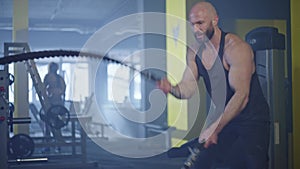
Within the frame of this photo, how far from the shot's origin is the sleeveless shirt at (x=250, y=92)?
3.14m

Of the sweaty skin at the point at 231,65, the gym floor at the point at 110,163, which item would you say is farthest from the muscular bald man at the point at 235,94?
the gym floor at the point at 110,163

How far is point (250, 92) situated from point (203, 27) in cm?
72

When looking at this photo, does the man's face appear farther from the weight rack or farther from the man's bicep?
the weight rack

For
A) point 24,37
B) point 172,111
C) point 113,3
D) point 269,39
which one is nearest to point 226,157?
point 269,39

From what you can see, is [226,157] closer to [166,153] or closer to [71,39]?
[166,153]

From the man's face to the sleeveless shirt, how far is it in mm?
129

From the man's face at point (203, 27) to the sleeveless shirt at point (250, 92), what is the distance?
0.13 metres

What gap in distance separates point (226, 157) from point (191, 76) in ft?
3.78

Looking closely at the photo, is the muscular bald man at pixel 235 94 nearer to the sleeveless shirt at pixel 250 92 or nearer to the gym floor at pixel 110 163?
the sleeveless shirt at pixel 250 92

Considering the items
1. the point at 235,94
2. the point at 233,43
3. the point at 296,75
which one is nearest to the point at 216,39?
the point at 233,43

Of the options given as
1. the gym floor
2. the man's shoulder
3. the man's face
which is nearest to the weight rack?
the gym floor

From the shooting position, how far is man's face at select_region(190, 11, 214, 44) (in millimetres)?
3465

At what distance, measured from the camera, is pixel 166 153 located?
16.5 feet

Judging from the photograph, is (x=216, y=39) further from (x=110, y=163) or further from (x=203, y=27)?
(x=110, y=163)
